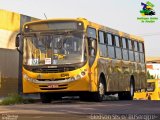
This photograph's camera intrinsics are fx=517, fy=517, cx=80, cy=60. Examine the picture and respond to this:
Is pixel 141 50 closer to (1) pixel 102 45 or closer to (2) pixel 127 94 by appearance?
(2) pixel 127 94

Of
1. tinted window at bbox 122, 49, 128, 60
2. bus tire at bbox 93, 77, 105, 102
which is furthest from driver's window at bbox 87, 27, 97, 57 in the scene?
tinted window at bbox 122, 49, 128, 60

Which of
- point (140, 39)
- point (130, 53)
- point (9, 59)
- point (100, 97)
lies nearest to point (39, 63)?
point (100, 97)

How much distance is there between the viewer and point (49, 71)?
2031cm

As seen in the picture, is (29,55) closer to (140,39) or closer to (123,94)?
(123,94)

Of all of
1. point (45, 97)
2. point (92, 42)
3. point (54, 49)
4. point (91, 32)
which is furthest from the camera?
point (45, 97)

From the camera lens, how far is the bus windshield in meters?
20.2

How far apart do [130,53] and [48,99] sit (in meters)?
5.98

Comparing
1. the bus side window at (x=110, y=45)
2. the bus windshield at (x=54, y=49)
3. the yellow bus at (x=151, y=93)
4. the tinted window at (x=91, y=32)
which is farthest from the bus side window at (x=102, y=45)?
the yellow bus at (x=151, y=93)

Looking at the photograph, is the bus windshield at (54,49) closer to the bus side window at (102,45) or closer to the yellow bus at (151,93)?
the bus side window at (102,45)

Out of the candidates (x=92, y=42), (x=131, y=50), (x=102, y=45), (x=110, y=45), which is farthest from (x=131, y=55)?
(x=92, y=42)

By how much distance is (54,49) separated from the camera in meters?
20.4

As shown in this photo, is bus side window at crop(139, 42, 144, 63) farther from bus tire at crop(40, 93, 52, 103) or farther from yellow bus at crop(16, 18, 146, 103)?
bus tire at crop(40, 93, 52, 103)

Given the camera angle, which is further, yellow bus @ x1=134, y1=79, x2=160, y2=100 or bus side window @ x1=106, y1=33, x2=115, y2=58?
yellow bus @ x1=134, y1=79, x2=160, y2=100

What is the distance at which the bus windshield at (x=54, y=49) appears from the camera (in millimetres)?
20188
